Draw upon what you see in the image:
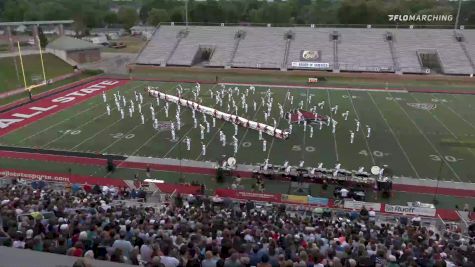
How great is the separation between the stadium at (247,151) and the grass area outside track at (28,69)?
0.86 feet

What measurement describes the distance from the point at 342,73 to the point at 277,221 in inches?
1259

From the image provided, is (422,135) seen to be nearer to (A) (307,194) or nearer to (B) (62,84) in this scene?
(A) (307,194)

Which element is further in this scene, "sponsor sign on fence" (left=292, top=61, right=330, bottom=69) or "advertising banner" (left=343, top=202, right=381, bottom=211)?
"sponsor sign on fence" (left=292, top=61, right=330, bottom=69)

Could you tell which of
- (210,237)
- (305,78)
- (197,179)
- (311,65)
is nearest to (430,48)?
(311,65)

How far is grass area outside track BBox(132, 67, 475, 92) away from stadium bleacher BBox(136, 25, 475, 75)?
187 cm

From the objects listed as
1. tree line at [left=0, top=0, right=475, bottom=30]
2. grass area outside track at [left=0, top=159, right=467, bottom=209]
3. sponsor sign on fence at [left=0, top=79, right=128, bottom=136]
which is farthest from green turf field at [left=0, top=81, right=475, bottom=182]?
tree line at [left=0, top=0, right=475, bottom=30]

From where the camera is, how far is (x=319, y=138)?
2131 centimetres

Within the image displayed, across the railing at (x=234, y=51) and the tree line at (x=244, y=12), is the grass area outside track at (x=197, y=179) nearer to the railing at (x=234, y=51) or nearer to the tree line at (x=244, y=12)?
the railing at (x=234, y=51)

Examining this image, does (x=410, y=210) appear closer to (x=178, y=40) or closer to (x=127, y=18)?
(x=178, y=40)

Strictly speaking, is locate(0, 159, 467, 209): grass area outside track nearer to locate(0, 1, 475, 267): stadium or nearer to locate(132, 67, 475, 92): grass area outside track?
locate(0, 1, 475, 267): stadium

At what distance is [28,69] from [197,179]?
2849 cm

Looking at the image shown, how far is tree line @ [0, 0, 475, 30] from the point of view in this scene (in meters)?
57.2

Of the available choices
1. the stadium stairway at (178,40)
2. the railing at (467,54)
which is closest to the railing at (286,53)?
the stadium stairway at (178,40)

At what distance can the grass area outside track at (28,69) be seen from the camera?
3344cm
